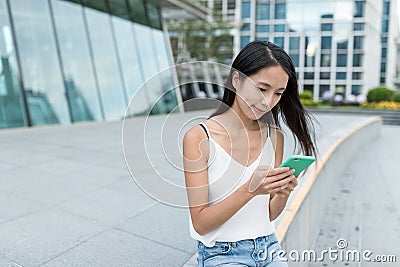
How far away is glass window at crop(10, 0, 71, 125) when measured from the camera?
8562 mm

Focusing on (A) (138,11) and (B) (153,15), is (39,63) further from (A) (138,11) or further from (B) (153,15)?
(B) (153,15)

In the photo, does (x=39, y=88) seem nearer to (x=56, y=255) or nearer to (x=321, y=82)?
(x=56, y=255)

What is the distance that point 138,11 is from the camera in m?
13.3

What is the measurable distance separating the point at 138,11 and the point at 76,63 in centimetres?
432

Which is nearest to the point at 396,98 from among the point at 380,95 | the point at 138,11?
the point at 380,95

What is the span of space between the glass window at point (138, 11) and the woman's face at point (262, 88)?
1257 cm

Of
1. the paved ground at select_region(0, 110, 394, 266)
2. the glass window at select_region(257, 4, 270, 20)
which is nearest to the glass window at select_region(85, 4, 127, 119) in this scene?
the paved ground at select_region(0, 110, 394, 266)

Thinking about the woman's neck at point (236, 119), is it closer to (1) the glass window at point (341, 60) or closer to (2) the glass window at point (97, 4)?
(2) the glass window at point (97, 4)

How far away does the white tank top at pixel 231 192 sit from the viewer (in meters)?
1.34

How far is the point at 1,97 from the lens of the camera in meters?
8.09

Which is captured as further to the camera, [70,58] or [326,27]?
[326,27]

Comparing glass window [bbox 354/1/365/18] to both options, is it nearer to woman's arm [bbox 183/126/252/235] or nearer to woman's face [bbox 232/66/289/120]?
woman's face [bbox 232/66/289/120]

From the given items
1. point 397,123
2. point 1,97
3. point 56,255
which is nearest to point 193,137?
point 56,255

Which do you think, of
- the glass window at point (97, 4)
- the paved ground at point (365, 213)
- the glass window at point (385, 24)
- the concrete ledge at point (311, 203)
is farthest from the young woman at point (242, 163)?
the glass window at point (385, 24)
